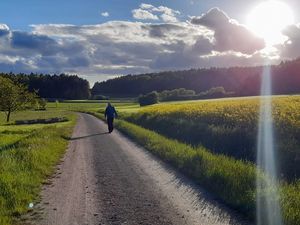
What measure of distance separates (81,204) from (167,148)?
29.1 ft

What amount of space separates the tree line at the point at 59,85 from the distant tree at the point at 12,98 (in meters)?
113

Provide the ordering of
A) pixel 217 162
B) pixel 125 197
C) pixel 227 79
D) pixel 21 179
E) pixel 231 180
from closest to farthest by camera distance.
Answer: pixel 125 197 < pixel 231 180 < pixel 21 179 < pixel 217 162 < pixel 227 79

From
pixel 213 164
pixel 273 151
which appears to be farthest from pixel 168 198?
pixel 273 151

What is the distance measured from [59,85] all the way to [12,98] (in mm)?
122735

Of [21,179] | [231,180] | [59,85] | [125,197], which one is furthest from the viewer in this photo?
[59,85]

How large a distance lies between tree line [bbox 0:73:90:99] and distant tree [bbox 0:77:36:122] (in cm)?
11301

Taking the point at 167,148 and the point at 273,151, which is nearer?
the point at 273,151

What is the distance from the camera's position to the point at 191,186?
11.4 metres

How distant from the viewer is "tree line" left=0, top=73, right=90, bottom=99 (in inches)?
7618

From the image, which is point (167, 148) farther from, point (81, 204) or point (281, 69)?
point (281, 69)

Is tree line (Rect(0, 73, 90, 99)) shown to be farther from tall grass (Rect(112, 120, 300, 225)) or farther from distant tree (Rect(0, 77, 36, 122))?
tall grass (Rect(112, 120, 300, 225))

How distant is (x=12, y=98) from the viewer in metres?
75.1

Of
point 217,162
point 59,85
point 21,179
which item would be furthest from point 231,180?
point 59,85

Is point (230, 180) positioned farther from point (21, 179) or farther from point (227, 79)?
point (227, 79)
